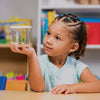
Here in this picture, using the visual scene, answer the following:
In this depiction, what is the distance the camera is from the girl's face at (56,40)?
0.88 meters

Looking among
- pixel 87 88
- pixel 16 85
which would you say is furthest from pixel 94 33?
pixel 87 88

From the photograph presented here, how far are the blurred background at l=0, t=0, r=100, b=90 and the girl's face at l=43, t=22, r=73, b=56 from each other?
0.90 meters

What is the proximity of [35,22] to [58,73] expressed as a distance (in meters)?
1.43

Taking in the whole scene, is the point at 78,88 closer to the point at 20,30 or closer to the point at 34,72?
the point at 34,72

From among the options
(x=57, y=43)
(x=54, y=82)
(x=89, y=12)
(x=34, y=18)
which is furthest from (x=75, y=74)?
(x=34, y=18)

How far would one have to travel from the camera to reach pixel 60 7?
184 cm

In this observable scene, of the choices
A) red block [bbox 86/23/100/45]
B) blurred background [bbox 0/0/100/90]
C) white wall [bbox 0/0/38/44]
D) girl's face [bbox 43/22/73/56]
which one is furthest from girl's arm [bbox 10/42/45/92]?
white wall [bbox 0/0/38/44]

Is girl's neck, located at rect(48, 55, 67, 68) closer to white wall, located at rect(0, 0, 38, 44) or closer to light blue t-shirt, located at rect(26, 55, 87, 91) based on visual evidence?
light blue t-shirt, located at rect(26, 55, 87, 91)

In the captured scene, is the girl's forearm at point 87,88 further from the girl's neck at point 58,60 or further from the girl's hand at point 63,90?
the girl's neck at point 58,60

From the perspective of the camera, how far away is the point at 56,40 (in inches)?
35.1

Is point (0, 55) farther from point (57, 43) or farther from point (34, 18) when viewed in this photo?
point (57, 43)

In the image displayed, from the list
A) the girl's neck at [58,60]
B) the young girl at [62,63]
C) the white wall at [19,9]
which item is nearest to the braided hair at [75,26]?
the young girl at [62,63]

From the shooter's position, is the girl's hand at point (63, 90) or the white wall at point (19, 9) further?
the white wall at point (19, 9)

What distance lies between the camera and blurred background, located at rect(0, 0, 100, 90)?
1.86 m
